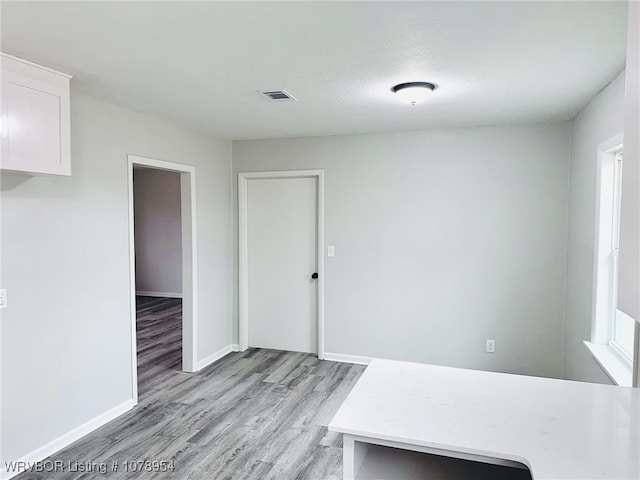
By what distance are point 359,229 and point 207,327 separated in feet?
6.23

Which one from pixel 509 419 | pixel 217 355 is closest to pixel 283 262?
pixel 217 355

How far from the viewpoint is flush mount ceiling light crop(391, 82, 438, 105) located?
8.70 feet

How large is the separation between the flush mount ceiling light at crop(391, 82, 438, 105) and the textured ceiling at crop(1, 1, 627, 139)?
7 centimetres

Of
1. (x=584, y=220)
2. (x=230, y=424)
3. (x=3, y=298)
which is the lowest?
(x=230, y=424)

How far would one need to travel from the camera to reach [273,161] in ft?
15.2

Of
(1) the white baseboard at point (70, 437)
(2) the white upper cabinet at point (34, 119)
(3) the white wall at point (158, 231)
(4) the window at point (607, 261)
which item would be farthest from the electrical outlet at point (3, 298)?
(3) the white wall at point (158, 231)

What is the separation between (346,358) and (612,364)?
2539mm

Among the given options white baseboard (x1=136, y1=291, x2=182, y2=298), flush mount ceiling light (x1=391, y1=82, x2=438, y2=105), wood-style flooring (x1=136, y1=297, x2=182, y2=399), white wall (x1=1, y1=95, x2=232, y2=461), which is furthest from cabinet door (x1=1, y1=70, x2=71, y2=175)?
white baseboard (x1=136, y1=291, x2=182, y2=298)

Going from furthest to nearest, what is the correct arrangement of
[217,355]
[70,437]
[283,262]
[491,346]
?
[283,262] → [217,355] → [491,346] → [70,437]

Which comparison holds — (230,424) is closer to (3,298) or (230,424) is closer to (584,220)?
(3,298)

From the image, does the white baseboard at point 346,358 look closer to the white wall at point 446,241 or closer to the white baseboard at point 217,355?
the white wall at point 446,241

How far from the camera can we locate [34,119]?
2.32 meters

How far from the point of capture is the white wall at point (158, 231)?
25.9 ft

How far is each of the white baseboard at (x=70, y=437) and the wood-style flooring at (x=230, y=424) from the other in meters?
0.05
